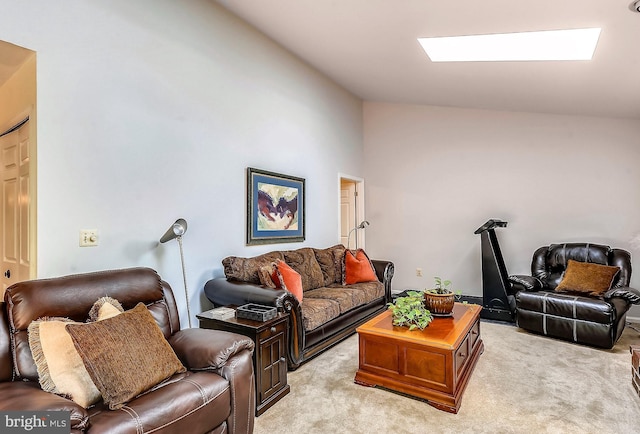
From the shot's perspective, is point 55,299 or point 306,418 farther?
point 306,418

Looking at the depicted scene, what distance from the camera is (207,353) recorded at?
1.93 metres

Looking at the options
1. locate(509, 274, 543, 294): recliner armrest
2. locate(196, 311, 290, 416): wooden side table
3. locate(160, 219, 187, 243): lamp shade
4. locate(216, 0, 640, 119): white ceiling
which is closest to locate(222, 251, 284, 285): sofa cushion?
locate(196, 311, 290, 416): wooden side table

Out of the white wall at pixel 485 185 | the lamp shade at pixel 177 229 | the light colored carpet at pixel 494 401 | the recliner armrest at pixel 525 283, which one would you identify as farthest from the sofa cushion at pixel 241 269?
the white wall at pixel 485 185

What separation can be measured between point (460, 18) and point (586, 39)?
3.58ft

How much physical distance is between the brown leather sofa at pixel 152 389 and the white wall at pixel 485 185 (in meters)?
4.28

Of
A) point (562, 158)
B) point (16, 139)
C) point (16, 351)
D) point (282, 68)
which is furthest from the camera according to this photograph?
point (562, 158)

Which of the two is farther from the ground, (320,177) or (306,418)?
(320,177)

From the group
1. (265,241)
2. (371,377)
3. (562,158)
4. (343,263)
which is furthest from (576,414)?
(562,158)

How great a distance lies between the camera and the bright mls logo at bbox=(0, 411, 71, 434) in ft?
4.22

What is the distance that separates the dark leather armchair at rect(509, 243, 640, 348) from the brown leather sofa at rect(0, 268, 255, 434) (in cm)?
326

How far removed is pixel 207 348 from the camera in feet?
6.40

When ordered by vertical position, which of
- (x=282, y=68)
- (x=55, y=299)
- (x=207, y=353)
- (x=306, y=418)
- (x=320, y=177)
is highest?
(x=282, y=68)

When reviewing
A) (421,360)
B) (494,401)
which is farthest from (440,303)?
(494,401)

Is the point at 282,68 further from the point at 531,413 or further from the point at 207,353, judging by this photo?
the point at 531,413
